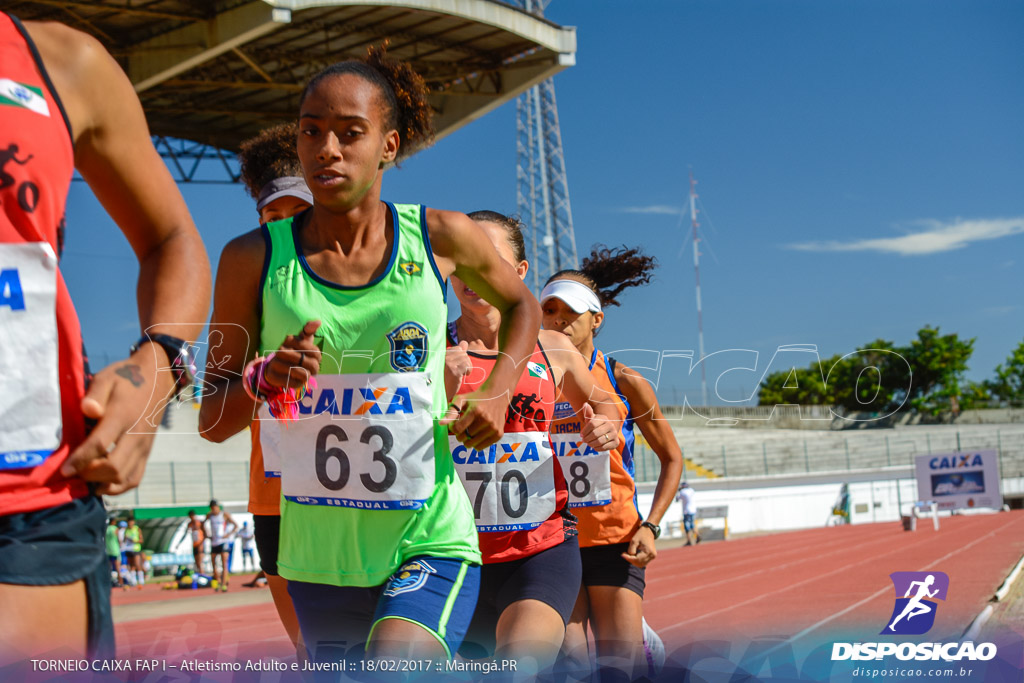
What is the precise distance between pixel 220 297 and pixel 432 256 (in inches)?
20.7

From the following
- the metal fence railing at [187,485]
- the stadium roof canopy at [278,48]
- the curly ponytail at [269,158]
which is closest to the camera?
the curly ponytail at [269,158]

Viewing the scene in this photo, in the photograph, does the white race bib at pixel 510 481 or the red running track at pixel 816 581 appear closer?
the white race bib at pixel 510 481

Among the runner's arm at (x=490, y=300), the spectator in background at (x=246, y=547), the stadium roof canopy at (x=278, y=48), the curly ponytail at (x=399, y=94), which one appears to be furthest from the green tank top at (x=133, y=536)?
the runner's arm at (x=490, y=300)

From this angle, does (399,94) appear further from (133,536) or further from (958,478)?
(958,478)

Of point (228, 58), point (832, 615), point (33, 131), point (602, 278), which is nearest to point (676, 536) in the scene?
point (228, 58)

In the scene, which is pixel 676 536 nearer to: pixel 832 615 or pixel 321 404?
pixel 832 615

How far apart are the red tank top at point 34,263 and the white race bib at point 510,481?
2019 millimetres

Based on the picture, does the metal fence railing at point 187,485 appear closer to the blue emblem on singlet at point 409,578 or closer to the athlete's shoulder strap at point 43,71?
the blue emblem on singlet at point 409,578

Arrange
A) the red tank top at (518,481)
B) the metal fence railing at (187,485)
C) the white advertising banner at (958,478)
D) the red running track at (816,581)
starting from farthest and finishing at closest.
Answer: the white advertising banner at (958,478)
the metal fence railing at (187,485)
the red running track at (816,581)
the red tank top at (518,481)

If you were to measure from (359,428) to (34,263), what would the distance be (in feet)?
3.44

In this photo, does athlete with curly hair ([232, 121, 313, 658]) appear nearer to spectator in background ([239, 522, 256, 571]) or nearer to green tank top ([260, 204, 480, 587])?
green tank top ([260, 204, 480, 587])

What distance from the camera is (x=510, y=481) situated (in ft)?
11.6

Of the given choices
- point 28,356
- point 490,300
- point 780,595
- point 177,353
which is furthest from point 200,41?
point 28,356

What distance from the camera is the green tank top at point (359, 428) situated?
243 centimetres
